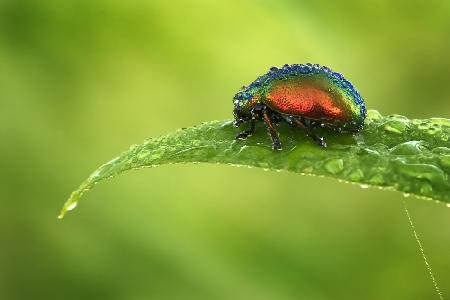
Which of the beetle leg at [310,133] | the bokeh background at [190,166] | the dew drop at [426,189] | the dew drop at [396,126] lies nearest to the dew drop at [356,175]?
the dew drop at [426,189]

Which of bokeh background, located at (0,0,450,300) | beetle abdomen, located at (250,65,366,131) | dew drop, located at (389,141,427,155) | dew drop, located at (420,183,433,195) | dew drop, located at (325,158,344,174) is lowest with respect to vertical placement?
dew drop, located at (420,183,433,195)

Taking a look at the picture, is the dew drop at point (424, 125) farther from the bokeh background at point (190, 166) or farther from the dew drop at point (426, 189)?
the bokeh background at point (190, 166)

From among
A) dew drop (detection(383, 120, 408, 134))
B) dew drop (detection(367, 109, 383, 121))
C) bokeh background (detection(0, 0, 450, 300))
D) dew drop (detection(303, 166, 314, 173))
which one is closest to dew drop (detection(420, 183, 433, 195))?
dew drop (detection(303, 166, 314, 173))

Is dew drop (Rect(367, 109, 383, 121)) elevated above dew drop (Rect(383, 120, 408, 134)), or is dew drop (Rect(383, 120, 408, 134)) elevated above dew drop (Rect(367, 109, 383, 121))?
dew drop (Rect(367, 109, 383, 121))

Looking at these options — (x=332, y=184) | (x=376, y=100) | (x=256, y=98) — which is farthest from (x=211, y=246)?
(x=256, y=98)

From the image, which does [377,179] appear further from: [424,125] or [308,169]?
[424,125]

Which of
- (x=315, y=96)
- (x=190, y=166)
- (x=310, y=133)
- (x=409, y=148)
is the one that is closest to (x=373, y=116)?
(x=315, y=96)

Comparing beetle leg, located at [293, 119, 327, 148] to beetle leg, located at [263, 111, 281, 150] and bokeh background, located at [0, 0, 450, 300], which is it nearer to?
beetle leg, located at [263, 111, 281, 150]
